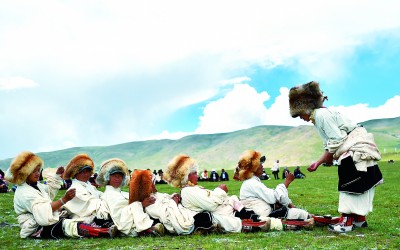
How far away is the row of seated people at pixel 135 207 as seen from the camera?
888 centimetres

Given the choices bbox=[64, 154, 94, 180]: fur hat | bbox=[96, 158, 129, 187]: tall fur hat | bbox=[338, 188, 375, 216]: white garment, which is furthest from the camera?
bbox=[64, 154, 94, 180]: fur hat

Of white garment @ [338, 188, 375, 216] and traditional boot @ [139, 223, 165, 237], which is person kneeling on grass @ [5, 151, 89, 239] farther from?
white garment @ [338, 188, 375, 216]

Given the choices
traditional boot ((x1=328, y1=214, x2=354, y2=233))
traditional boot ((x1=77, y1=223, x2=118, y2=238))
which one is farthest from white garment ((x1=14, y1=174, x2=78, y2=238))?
traditional boot ((x1=328, y1=214, x2=354, y2=233))

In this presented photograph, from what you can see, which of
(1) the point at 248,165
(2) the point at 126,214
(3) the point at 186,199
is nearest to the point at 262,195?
(1) the point at 248,165

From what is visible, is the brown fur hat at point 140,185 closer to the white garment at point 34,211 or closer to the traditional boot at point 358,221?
the white garment at point 34,211

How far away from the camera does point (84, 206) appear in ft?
30.5

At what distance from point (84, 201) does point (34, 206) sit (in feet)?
3.25

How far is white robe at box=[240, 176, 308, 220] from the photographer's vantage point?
942 centimetres

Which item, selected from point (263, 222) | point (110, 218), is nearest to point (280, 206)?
point (263, 222)

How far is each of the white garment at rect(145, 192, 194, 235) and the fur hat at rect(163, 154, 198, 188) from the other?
1.45 ft

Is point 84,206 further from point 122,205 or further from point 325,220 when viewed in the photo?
point 325,220

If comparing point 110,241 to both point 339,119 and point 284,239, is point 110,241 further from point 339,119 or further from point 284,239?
point 339,119

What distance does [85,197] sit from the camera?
926cm

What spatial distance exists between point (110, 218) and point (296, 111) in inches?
175
